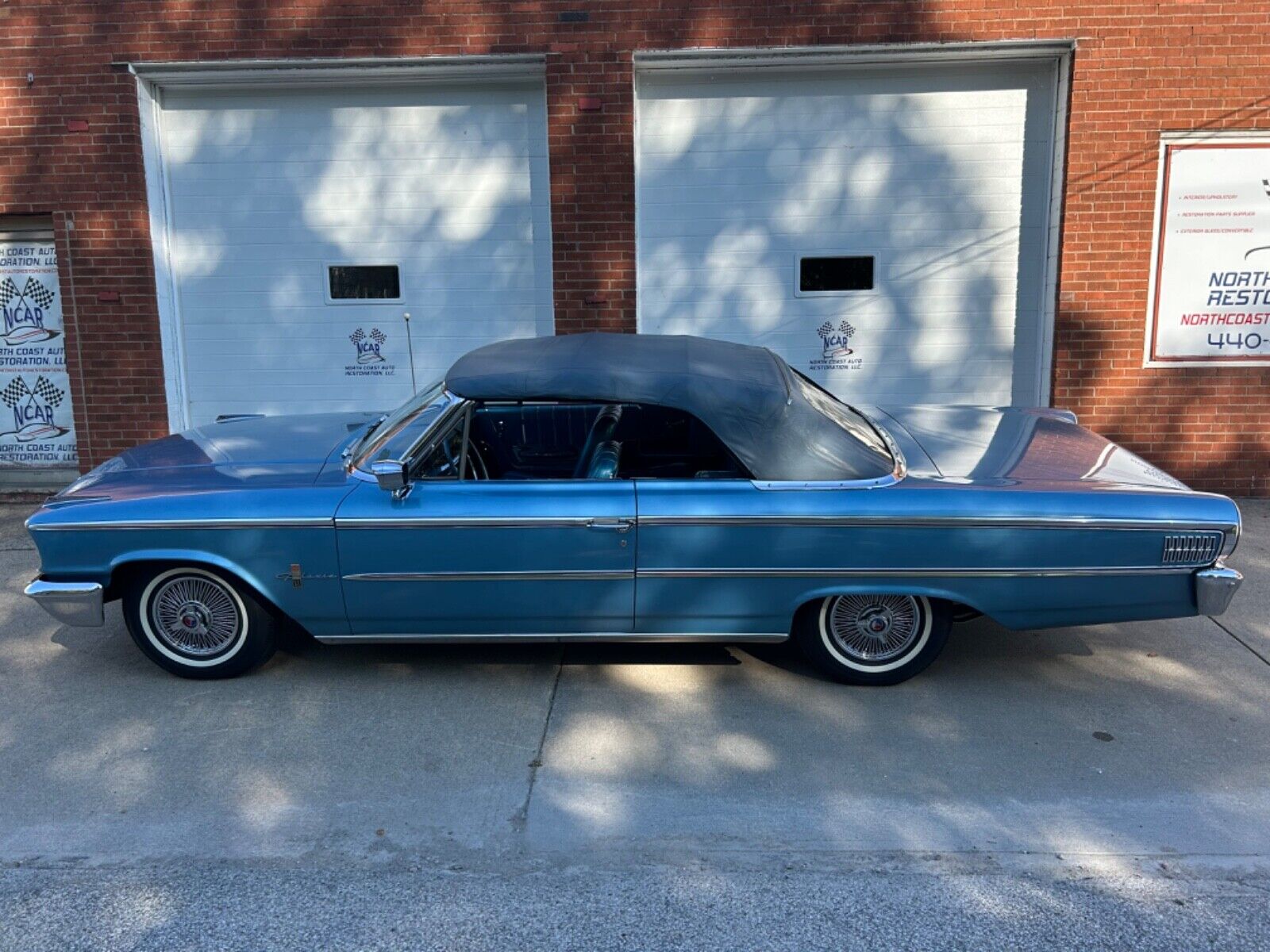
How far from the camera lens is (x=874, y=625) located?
4.48 meters

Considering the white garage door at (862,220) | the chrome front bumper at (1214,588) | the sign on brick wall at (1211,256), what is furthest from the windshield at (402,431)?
the sign on brick wall at (1211,256)

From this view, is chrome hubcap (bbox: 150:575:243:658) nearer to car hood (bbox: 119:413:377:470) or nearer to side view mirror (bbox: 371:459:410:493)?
car hood (bbox: 119:413:377:470)

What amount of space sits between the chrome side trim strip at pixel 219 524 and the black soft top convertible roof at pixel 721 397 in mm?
838

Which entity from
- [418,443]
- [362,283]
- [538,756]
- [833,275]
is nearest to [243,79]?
[362,283]

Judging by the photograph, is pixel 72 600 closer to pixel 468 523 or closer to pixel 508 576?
pixel 468 523

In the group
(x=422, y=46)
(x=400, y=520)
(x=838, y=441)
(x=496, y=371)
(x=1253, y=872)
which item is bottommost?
(x=1253, y=872)

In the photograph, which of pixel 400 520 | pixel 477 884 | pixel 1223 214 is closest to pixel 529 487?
pixel 400 520

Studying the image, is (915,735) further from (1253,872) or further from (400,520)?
(400,520)

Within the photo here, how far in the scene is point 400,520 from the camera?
169 inches

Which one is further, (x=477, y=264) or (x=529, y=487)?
(x=477, y=264)

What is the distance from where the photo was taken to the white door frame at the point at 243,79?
25.2ft

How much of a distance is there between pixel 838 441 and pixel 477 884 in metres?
2.37

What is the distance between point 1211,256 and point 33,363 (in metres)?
9.31

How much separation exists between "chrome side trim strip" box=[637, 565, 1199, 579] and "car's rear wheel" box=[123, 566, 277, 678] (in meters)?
1.79
